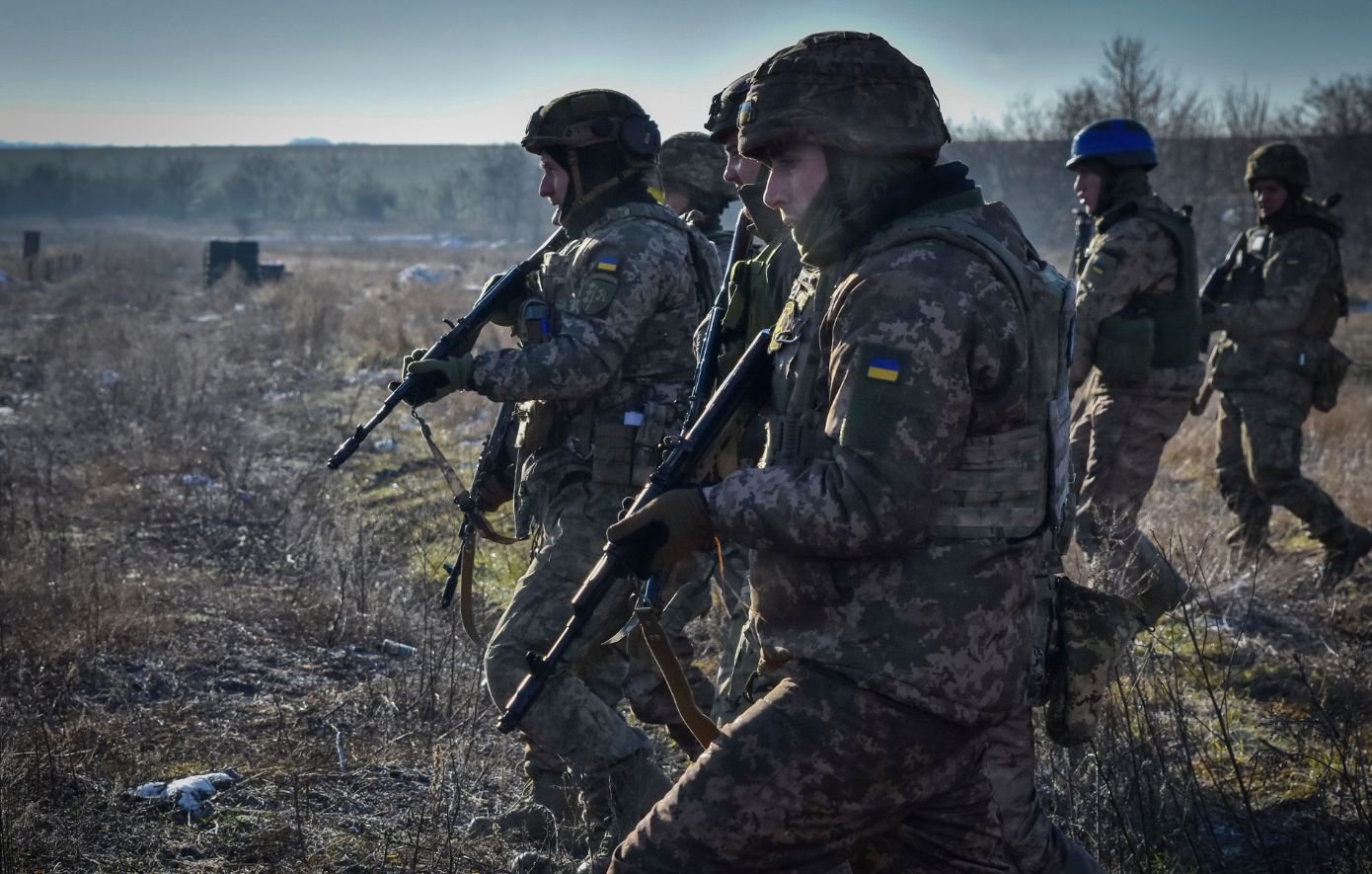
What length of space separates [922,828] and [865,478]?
787 mm

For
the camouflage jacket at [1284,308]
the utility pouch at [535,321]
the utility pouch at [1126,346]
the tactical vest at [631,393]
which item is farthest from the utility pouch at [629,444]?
the camouflage jacket at [1284,308]

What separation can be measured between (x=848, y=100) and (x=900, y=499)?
798mm

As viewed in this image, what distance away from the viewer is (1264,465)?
674 centimetres

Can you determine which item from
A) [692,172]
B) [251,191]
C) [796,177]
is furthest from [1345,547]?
[251,191]

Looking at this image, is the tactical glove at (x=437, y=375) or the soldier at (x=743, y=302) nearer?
the soldier at (x=743, y=302)

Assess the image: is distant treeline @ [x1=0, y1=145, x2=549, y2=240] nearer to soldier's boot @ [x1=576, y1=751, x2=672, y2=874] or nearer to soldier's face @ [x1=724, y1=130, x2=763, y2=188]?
soldier's face @ [x1=724, y1=130, x2=763, y2=188]

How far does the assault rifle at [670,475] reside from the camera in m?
2.33

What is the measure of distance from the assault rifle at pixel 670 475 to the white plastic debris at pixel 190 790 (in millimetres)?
1564

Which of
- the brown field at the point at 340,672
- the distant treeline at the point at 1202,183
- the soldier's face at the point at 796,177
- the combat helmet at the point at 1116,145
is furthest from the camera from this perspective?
the distant treeline at the point at 1202,183

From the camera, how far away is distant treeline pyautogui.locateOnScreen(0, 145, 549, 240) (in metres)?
88.1

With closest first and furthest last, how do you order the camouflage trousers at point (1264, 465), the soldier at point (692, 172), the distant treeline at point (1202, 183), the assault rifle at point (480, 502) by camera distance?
the assault rifle at point (480, 502) → the soldier at point (692, 172) → the camouflage trousers at point (1264, 465) → the distant treeline at point (1202, 183)

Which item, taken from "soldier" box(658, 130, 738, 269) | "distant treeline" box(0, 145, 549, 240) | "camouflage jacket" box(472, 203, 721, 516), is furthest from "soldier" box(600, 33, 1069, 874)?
"distant treeline" box(0, 145, 549, 240)

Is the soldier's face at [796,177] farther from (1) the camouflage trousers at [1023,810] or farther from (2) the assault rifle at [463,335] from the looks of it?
(2) the assault rifle at [463,335]

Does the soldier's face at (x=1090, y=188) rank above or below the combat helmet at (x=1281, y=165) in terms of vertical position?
below
